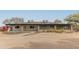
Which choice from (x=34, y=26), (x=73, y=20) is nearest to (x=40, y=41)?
(x=34, y=26)

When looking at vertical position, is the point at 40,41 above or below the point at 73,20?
below

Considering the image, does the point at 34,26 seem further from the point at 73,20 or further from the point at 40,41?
the point at 73,20

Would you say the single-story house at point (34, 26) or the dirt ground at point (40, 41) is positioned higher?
the single-story house at point (34, 26)

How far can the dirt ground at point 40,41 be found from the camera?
10.3ft

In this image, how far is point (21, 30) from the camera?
319cm

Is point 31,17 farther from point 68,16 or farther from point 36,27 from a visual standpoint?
point 68,16

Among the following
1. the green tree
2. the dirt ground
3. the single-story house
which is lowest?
the dirt ground

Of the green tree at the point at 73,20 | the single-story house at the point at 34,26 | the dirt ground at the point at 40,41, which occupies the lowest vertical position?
the dirt ground at the point at 40,41

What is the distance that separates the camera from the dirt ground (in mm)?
3152

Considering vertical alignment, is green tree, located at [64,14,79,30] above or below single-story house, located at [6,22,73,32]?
above

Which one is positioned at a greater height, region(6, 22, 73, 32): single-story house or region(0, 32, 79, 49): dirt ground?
region(6, 22, 73, 32): single-story house

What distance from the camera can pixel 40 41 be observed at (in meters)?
3.16
